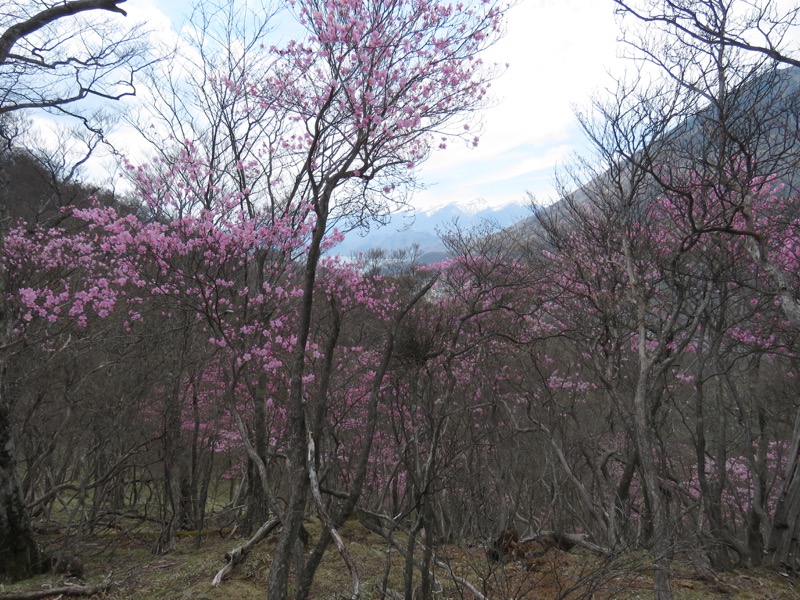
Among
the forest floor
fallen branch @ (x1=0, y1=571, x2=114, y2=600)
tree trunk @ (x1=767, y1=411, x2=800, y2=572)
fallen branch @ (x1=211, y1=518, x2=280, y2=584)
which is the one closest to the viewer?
fallen branch @ (x1=0, y1=571, x2=114, y2=600)

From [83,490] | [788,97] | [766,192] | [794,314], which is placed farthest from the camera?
[766,192]

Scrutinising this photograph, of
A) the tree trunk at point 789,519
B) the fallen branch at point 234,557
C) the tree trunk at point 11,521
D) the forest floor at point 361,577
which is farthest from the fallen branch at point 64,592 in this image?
the tree trunk at point 789,519

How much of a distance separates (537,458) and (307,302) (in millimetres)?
12155

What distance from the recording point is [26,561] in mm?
5520

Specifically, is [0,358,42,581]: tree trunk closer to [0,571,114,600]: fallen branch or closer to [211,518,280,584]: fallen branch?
[0,571,114,600]: fallen branch

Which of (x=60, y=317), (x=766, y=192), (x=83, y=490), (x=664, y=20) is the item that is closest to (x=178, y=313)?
(x=60, y=317)

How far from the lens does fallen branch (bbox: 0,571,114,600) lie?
15.0 ft

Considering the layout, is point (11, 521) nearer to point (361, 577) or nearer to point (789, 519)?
point (361, 577)

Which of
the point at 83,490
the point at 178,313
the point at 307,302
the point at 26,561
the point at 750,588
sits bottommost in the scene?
the point at 750,588

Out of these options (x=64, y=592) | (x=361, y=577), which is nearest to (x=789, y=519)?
(x=361, y=577)

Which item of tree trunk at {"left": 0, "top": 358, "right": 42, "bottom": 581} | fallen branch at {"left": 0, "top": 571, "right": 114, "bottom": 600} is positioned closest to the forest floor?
fallen branch at {"left": 0, "top": 571, "right": 114, "bottom": 600}

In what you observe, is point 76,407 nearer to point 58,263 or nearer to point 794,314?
point 58,263

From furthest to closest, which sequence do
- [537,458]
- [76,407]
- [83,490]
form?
[537,458]
[76,407]
[83,490]

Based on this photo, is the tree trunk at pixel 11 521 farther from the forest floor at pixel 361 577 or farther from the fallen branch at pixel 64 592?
the fallen branch at pixel 64 592
